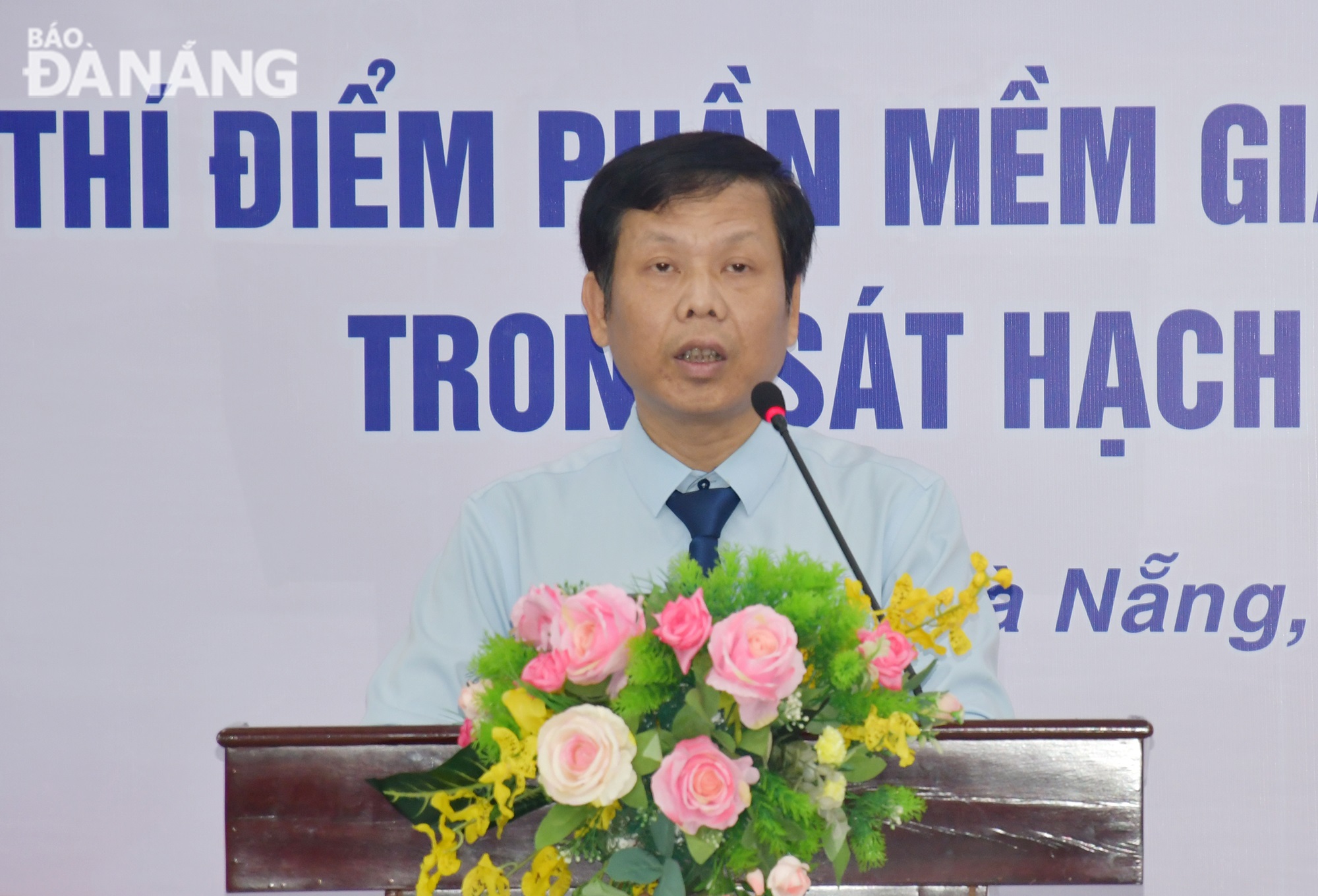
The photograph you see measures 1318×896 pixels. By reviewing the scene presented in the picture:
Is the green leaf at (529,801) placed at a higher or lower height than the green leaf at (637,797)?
lower

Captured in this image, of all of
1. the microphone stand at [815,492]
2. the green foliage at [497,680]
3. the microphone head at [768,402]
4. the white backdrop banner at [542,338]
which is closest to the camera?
the green foliage at [497,680]

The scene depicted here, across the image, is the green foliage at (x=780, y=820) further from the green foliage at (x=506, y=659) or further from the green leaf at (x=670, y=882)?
the green foliage at (x=506, y=659)

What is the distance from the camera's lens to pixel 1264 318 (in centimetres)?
256

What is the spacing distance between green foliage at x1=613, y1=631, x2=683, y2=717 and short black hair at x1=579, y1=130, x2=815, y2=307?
1.09m

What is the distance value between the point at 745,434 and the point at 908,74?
2.87 ft

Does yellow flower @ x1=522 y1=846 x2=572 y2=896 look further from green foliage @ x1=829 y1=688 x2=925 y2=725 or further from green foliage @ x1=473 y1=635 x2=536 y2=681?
green foliage @ x1=829 y1=688 x2=925 y2=725

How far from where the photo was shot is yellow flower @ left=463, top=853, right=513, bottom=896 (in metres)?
1.09

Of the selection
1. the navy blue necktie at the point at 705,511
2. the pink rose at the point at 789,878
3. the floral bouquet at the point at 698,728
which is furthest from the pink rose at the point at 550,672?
the navy blue necktie at the point at 705,511

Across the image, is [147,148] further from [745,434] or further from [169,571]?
[745,434]

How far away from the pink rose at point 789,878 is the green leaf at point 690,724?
0.11 metres

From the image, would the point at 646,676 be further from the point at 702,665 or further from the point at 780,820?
the point at 780,820

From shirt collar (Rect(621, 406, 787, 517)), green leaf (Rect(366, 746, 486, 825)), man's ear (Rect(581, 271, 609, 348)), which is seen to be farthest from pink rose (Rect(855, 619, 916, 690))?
man's ear (Rect(581, 271, 609, 348))

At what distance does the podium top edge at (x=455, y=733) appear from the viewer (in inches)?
48.1

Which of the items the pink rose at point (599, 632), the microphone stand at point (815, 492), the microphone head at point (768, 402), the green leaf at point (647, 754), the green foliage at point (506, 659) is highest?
the microphone head at point (768, 402)
